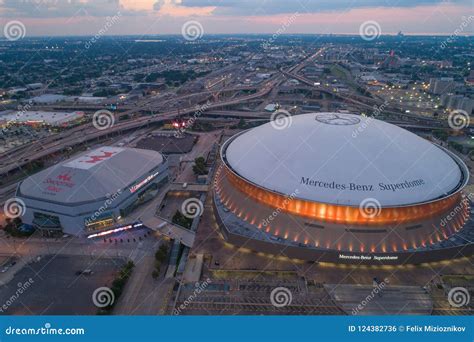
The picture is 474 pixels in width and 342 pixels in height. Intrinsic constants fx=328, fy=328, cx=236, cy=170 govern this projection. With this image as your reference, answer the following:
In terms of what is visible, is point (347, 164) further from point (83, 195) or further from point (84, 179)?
point (84, 179)

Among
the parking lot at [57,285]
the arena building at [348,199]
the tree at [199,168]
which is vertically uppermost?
the arena building at [348,199]

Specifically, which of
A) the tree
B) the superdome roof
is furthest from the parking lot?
the tree

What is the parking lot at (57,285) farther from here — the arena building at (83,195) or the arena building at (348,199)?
the arena building at (348,199)

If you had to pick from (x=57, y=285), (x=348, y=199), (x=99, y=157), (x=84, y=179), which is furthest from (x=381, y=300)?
(x=99, y=157)

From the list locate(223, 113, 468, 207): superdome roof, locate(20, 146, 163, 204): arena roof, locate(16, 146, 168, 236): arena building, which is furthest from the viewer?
locate(20, 146, 163, 204): arena roof

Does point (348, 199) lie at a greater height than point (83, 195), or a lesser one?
greater

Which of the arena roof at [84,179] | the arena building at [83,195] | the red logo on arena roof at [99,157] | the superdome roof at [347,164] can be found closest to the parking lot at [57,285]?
the arena building at [83,195]

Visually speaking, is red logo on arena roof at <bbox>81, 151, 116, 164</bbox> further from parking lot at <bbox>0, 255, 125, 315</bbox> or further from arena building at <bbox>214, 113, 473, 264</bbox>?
arena building at <bbox>214, 113, 473, 264</bbox>

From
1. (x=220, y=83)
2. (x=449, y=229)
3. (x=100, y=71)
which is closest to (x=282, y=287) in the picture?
A: (x=449, y=229)
